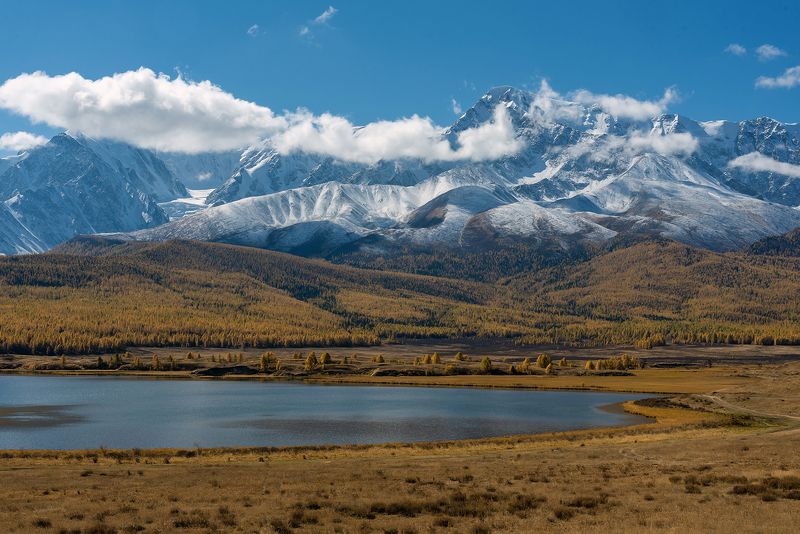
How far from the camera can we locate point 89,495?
43.6 metres

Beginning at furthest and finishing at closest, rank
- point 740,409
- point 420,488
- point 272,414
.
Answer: point 272,414 < point 740,409 < point 420,488

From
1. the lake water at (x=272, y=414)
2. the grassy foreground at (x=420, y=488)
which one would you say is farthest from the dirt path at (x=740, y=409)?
the grassy foreground at (x=420, y=488)

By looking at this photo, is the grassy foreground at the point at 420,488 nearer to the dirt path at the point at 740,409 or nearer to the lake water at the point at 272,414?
the lake water at the point at 272,414

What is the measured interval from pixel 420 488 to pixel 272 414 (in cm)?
7650

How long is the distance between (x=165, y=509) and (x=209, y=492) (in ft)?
18.8

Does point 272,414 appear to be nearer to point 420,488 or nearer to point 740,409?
point 740,409

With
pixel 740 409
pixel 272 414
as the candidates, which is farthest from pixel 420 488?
pixel 740 409

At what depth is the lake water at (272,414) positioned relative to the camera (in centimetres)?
9131

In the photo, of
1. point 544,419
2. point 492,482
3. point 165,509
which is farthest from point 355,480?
point 544,419

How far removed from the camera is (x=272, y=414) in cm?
11994

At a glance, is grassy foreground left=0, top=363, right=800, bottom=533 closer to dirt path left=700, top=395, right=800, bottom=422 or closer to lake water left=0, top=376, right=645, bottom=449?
lake water left=0, top=376, right=645, bottom=449

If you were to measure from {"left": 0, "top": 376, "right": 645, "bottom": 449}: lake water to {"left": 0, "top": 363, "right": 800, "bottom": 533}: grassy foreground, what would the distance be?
18002mm

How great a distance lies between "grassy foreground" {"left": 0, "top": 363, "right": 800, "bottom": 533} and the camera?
3612cm

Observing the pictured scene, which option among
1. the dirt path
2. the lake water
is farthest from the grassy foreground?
the dirt path
